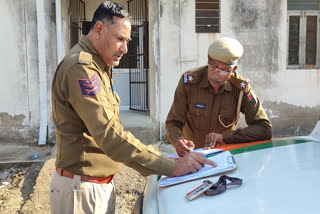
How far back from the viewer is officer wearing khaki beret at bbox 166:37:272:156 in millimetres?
2316

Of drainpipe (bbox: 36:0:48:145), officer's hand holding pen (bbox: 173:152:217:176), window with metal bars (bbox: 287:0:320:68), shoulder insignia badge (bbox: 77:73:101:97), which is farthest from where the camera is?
window with metal bars (bbox: 287:0:320:68)

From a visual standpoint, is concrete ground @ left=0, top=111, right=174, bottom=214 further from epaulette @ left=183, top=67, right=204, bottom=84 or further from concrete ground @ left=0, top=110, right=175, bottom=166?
epaulette @ left=183, top=67, right=204, bottom=84

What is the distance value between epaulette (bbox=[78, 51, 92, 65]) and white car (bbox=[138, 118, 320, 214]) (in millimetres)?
671

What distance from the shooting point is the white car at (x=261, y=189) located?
3.44ft

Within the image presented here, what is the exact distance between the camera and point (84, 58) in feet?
4.73

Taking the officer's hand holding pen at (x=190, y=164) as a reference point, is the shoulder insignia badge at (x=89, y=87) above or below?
above

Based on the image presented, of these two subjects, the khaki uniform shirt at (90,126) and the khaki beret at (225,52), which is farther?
the khaki beret at (225,52)

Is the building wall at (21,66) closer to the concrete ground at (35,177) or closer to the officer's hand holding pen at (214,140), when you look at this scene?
the concrete ground at (35,177)

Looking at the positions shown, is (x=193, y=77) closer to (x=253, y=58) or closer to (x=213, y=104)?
(x=213, y=104)

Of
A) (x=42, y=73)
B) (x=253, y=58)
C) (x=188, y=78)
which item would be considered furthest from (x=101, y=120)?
(x=253, y=58)

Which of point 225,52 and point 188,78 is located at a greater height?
point 225,52

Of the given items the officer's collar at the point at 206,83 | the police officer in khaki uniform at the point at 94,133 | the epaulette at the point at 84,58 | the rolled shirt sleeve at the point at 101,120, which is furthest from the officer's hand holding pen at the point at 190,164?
the officer's collar at the point at 206,83

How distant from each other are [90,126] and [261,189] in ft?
2.46

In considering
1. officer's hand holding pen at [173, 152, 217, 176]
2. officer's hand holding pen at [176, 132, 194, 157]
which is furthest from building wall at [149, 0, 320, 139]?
officer's hand holding pen at [173, 152, 217, 176]
